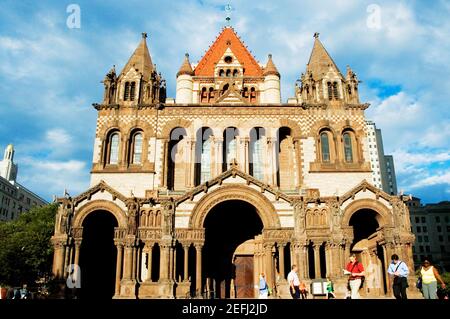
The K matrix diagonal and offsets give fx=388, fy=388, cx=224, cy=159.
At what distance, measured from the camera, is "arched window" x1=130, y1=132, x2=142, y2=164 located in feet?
108

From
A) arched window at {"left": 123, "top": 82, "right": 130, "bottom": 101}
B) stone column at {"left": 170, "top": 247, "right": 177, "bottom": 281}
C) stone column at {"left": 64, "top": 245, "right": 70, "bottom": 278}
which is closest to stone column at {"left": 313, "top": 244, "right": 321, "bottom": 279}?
stone column at {"left": 170, "top": 247, "right": 177, "bottom": 281}

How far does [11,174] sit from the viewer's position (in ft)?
357

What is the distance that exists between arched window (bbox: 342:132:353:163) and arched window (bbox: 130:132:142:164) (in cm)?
1746

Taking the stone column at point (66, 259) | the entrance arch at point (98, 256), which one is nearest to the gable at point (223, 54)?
the entrance arch at point (98, 256)

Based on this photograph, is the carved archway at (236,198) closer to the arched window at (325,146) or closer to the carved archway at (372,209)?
the carved archway at (372,209)

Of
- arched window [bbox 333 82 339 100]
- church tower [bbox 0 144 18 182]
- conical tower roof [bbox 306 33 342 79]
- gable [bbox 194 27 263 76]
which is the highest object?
church tower [bbox 0 144 18 182]

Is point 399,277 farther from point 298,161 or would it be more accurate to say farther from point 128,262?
point 298,161

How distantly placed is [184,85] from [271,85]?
33.0ft

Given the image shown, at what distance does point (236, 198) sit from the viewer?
26.7 m

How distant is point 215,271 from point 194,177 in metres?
7.99

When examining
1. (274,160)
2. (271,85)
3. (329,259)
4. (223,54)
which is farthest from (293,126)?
(223,54)

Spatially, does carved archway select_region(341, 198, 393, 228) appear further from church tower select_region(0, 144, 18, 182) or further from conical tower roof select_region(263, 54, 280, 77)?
church tower select_region(0, 144, 18, 182)

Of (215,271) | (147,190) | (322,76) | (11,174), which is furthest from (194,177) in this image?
(11,174)
